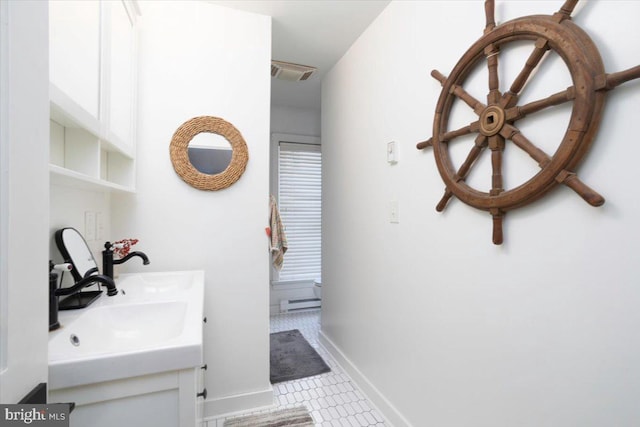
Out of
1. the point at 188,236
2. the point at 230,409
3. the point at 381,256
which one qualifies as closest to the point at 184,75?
the point at 188,236

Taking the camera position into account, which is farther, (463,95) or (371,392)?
(371,392)

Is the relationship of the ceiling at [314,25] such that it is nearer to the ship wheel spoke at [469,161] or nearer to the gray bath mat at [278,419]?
the ship wheel spoke at [469,161]

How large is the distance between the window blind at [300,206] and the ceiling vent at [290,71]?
102cm

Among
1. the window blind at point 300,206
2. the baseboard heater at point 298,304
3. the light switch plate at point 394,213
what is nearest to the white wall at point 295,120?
the window blind at point 300,206

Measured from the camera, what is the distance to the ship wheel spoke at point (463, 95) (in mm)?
1137

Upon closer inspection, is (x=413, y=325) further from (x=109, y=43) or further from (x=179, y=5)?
(x=179, y=5)

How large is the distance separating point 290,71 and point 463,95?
1.80m

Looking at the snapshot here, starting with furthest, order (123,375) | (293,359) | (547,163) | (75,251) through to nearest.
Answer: (293,359)
(75,251)
(547,163)
(123,375)

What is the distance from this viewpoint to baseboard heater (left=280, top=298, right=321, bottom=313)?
3.59 meters

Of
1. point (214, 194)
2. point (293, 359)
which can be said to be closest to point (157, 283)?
point (214, 194)

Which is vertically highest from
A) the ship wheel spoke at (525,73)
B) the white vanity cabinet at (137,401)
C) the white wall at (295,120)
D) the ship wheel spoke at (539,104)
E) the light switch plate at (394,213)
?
the white wall at (295,120)

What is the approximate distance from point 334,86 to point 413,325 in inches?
79.2

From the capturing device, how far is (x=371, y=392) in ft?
6.21

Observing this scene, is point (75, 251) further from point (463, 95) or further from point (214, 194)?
point (463, 95)
